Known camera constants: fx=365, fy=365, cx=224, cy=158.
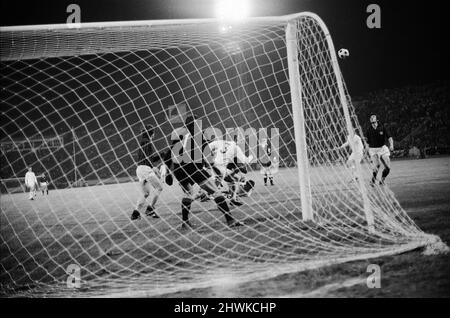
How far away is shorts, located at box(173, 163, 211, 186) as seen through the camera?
4.77 metres

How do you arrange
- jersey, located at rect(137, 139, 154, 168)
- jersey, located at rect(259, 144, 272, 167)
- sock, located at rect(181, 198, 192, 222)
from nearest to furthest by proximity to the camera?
1. sock, located at rect(181, 198, 192, 222)
2. jersey, located at rect(137, 139, 154, 168)
3. jersey, located at rect(259, 144, 272, 167)

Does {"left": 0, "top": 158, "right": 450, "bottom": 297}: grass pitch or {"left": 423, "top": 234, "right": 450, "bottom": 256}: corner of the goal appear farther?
{"left": 423, "top": 234, "right": 450, "bottom": 256}: corner of the goal

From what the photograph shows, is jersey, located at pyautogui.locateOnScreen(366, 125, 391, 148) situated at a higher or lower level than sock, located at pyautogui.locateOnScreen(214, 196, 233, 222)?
higher

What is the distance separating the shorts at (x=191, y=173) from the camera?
4.77 meters

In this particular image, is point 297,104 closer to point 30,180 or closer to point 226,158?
point 226,158

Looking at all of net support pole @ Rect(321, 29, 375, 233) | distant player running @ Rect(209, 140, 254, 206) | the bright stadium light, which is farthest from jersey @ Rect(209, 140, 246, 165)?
the bright stadium light

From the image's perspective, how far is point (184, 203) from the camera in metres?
4.89

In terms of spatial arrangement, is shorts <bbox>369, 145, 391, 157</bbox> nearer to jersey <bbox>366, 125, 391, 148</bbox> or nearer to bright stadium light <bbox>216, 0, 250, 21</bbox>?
jersey <bbox>366, 125, 391, 148</bbox>

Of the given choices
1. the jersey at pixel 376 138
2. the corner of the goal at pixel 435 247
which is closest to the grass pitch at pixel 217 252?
the corner of the goal at pixel 435 247

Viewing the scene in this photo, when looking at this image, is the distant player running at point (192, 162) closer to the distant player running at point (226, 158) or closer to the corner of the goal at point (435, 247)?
the distant player running at point (226, 158)

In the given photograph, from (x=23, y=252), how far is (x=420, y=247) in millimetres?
4390
